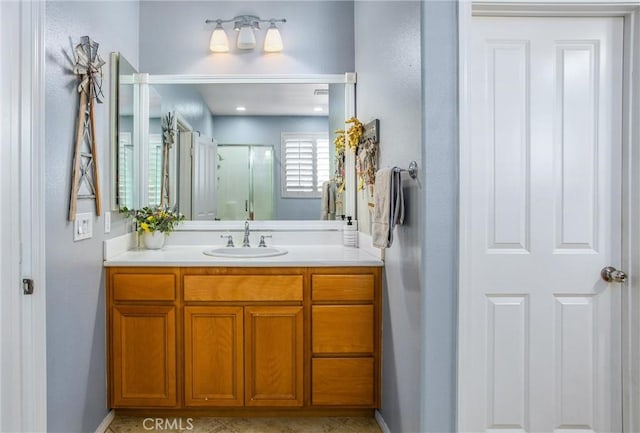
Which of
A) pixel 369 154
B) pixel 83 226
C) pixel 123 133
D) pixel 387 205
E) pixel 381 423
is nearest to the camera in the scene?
pixel 387 205

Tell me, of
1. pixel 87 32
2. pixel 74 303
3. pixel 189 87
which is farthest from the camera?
Answer: pixel 189 87

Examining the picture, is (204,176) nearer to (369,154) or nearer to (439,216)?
(369,154)

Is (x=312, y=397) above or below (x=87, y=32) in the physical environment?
below

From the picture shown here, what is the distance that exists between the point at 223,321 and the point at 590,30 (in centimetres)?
218

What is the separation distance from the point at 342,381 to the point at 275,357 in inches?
15.3

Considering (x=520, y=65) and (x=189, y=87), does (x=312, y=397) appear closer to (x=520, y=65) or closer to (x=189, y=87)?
(x=520, y=65)

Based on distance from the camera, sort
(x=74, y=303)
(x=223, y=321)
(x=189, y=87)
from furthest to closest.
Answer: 1. (x=189, y=87)
2. (x=223, y=321)
3. (x=74, y=303)

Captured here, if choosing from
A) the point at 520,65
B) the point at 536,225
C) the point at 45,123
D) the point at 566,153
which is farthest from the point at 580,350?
the point at 45,123

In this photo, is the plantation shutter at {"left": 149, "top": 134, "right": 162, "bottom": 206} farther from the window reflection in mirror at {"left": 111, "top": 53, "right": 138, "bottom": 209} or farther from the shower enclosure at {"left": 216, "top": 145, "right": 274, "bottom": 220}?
the shower enclosure at {"left": 216, "top": 145, "right": 274, "bottom": 220}

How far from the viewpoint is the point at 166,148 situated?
9.00ft

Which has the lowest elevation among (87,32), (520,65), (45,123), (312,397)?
(312,397)

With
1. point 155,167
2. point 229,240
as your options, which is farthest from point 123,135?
point 229,240

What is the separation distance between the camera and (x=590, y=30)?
1637 millimetres

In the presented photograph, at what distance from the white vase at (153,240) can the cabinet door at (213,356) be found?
63cm
